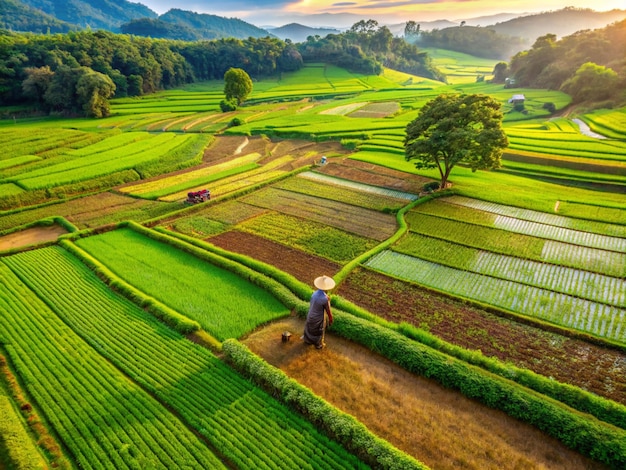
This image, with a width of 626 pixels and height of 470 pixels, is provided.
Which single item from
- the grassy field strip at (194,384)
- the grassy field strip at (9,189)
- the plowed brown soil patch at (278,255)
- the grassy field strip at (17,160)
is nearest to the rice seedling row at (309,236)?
the plowed brown soil patch at (278,255)

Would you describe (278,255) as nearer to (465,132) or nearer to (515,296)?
(515,296)

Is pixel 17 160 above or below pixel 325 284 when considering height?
above

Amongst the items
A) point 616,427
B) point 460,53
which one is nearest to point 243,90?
point 616,427

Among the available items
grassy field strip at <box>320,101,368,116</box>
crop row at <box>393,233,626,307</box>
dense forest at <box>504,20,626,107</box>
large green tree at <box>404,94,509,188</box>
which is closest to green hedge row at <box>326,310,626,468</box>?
crop row at <box>393,233,626,307</box>

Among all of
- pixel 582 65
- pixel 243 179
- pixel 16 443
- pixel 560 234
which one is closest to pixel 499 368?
pixel 560 234

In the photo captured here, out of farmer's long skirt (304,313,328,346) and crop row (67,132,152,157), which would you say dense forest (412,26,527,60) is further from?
farmer's long skirt (304,313,328,346)

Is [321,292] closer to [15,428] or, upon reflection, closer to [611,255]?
[15,428]
